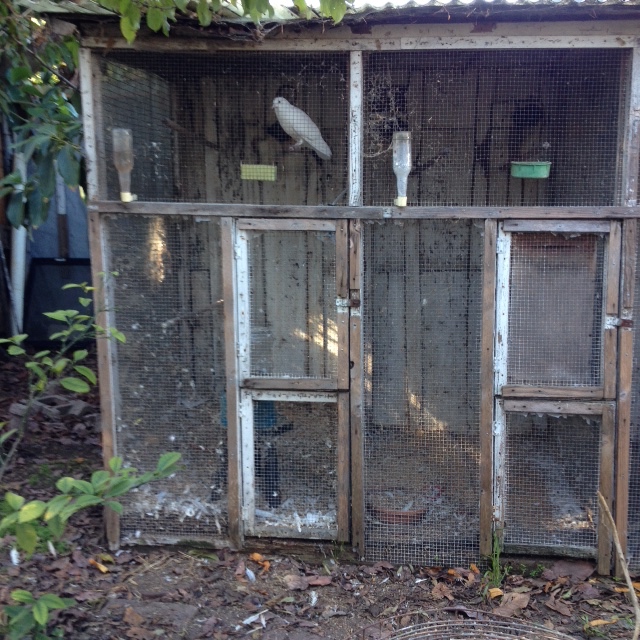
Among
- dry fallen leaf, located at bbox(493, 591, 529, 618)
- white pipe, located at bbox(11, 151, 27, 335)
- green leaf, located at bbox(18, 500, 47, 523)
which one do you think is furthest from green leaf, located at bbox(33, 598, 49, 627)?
white pipe, located at bbox(11, 151, 27, 335)

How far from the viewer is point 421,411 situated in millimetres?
3350

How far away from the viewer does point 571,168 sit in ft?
12.0

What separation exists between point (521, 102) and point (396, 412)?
198cm

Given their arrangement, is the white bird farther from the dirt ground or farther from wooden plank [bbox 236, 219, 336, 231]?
the dirt ground

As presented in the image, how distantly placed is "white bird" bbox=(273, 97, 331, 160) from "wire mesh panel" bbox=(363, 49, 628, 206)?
28 cm

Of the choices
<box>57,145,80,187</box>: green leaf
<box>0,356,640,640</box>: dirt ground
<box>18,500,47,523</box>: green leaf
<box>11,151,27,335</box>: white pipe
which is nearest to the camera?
<box>18,500,47,523</box>: green leaf

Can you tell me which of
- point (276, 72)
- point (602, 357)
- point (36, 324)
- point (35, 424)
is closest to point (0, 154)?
point (36, 324)

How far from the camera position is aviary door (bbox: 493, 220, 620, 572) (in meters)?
3.15

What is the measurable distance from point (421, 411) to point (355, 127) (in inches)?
59.9

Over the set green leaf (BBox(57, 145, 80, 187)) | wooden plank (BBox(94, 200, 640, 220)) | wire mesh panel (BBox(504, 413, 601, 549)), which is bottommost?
wire mesh panel (BBox(504, 413, 601, 549))

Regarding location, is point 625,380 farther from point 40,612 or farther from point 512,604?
point 40,612

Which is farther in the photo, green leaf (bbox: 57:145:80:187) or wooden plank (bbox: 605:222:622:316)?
green leaf (bbox: 57:145:80:187)

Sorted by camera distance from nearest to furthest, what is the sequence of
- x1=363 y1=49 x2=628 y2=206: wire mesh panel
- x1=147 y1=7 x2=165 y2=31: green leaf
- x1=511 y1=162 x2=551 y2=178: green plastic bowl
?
x1=147 y1=7 x2=165 y2=31: green leaf, x1=511 y1=162 x2=551 y2=178: green plastic bowl, x1=363 y1=49 x2=628 y2=206: wire mesh panel

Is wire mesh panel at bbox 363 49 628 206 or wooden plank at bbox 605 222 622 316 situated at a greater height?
wire mesh panel at bbox 363 49 628 206
